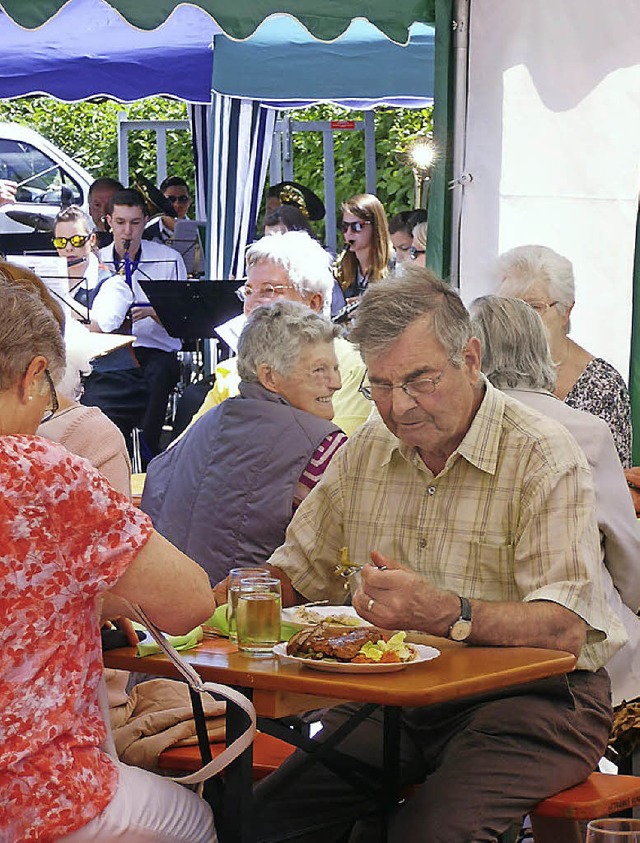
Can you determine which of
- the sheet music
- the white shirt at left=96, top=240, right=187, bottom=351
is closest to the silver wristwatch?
the sheet music

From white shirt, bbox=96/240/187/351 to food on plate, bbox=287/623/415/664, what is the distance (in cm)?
686

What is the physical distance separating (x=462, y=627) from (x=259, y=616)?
0.40m

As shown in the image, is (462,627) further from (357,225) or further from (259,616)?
(357,225)

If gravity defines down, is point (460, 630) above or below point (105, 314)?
below

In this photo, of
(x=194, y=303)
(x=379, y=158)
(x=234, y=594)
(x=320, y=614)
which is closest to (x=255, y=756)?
(x=320, y=614)

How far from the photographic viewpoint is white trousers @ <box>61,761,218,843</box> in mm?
2236

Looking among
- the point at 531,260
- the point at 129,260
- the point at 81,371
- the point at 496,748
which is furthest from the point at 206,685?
the point at 129,260

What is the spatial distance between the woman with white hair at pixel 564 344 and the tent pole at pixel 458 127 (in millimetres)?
534

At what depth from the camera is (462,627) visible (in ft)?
8.48

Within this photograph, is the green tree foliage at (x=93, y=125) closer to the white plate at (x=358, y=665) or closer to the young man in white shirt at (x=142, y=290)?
the young man in white shirt at (x=142, y=290)

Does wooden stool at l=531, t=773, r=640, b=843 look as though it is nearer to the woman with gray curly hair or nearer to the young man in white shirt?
the woman with gray curly hair

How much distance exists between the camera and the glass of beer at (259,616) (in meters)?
2.60

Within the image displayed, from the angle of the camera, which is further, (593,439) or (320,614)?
(593,439)

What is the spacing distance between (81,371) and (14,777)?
195 cm
